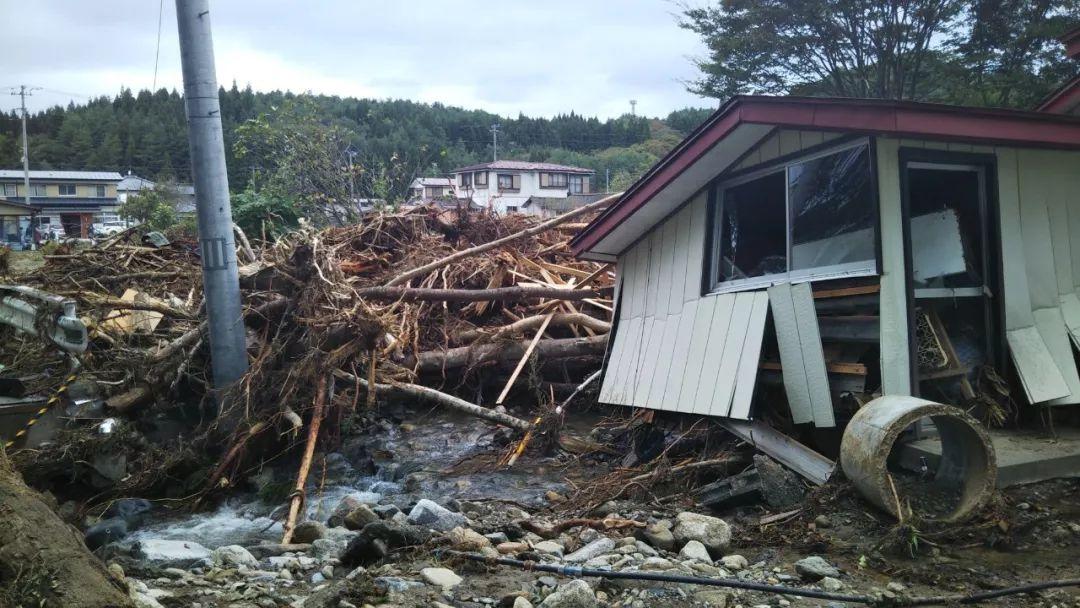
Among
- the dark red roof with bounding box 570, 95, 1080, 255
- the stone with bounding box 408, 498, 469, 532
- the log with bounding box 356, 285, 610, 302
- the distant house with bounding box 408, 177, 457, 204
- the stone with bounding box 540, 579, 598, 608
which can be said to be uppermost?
the distant house with bounding box 408, 177, 457, 204

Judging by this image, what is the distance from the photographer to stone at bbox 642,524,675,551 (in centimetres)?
531

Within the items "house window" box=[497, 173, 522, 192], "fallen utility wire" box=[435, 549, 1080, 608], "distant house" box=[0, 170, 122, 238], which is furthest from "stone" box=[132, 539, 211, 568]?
"distant house" box=[0, 170, 122, 238]

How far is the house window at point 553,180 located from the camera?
6544 cm

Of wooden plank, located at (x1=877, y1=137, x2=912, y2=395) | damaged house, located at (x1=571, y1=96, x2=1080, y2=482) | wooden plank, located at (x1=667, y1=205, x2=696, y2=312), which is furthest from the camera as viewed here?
wooden plank, located at (x1=667, y1=205, x2=696, y2=312)

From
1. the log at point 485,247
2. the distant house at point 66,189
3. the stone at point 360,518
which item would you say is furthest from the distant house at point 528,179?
the stone at point 360,518

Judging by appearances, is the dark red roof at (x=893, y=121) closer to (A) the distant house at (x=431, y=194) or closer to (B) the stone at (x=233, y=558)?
(B) the stone at (x=233, y=558)

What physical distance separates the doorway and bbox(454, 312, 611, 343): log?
4836 millimetres

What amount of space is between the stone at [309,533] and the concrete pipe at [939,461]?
12.5 feet

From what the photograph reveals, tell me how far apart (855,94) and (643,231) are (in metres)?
15.7

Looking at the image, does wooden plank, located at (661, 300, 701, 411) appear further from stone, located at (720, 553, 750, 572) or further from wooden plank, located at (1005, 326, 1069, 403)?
wooden plank, located at (1005, 326, 1069, 403)

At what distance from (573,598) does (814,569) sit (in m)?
1.45

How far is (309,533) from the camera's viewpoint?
6.11 m

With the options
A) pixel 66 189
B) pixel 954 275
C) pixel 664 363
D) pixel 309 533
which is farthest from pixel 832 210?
pixel 66 189

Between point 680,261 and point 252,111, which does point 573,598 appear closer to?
point 680,261
